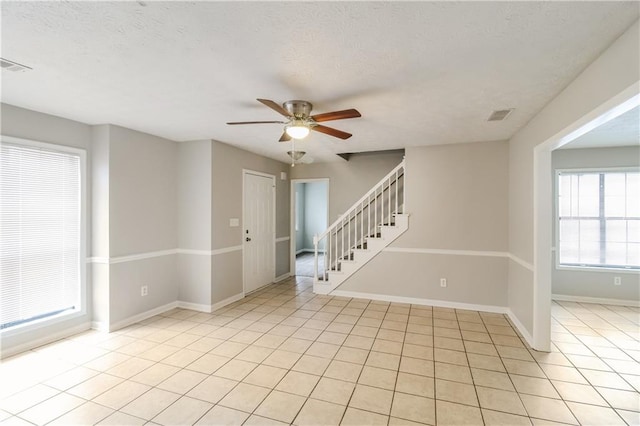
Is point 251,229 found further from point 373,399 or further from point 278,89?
point 373,399

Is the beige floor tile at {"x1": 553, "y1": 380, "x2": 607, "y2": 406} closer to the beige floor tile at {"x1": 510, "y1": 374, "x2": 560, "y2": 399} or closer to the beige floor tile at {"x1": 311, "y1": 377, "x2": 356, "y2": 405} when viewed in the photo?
the beige floor tile at {"x1": 510, "y1": 374, "x2": 560, "y2": 399}

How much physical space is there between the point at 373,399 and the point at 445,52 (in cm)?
260

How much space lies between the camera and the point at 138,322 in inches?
153

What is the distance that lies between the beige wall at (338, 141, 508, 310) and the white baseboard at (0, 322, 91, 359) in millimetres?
4123

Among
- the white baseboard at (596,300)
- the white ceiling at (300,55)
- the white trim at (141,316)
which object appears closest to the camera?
the white ceiling at (300,55)

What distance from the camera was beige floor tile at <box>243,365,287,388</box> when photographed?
251 centimetres

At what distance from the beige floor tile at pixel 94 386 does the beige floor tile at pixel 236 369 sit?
2.79ft

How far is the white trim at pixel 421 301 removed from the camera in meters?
4.30

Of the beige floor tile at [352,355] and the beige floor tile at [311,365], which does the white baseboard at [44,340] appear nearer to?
the beige floor tile at [311,365]

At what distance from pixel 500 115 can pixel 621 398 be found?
2716 millimetres

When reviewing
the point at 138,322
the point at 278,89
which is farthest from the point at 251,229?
the point at 278,89

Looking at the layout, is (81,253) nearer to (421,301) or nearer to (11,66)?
(11,66)

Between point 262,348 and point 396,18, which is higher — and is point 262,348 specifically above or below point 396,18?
below

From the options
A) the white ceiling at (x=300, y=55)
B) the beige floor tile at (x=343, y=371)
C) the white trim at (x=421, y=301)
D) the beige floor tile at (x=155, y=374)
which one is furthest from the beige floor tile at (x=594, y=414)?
the beige floor tile at (x=155, y=374)
